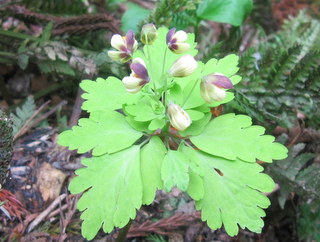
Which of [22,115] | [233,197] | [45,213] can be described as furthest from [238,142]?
[22,115]

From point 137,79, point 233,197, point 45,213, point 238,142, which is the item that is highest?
point 137,79

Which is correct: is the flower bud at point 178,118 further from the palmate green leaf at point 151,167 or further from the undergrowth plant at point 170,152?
the palmate green leaf at point 151,167

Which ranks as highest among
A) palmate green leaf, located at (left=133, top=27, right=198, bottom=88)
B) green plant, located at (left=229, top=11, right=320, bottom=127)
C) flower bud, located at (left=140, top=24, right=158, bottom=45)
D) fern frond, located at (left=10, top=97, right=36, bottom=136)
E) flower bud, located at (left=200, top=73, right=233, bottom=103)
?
flower bud, located at (left=140, top=24, right=158, bottom=45)

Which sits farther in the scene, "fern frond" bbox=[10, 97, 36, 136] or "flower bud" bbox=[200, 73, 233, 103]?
"fern frond" bbox=[10, 97, 36, 136]

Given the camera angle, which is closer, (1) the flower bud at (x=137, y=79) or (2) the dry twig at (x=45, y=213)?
(1) the flower bud at (x=137, y=79)

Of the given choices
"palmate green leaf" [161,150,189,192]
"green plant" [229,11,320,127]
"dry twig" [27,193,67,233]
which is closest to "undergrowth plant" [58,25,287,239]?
"palmate green leaf" [161,150,189,192]

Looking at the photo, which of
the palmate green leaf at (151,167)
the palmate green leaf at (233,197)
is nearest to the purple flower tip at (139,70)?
the palmate green leaf at (151,167)

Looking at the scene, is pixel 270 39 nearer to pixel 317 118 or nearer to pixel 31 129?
pixel 317 118

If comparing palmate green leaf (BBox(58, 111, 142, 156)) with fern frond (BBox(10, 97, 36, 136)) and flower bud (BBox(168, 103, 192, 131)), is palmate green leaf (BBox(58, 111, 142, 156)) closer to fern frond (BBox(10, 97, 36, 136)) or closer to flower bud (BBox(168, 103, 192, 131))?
flower bud (BBox(168, 103, 192, 131))

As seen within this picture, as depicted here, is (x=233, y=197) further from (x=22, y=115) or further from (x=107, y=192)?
(x=22, y=115)
